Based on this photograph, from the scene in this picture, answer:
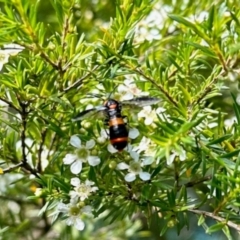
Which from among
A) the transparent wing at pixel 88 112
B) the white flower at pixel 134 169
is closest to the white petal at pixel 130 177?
the white flower at pixel 134 169

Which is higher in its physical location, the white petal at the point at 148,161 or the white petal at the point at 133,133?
the white petal at the point at 133,133

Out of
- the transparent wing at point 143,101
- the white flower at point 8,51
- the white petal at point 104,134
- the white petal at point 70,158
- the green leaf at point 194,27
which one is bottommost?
the white petal at point 70,158

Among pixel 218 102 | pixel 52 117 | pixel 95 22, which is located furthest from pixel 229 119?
pixel 52 117

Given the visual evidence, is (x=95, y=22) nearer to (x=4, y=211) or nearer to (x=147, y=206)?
(x=4, y=211)

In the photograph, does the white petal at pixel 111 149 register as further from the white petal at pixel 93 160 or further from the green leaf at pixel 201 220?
the green leaf at pixel 201 220

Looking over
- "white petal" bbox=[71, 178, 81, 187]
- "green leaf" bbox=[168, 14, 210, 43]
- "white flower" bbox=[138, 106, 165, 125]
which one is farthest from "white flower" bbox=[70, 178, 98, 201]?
"green leaf" bbox=[168, 14, 210, 43]

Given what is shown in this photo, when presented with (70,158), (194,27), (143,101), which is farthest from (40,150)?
(194,27)
